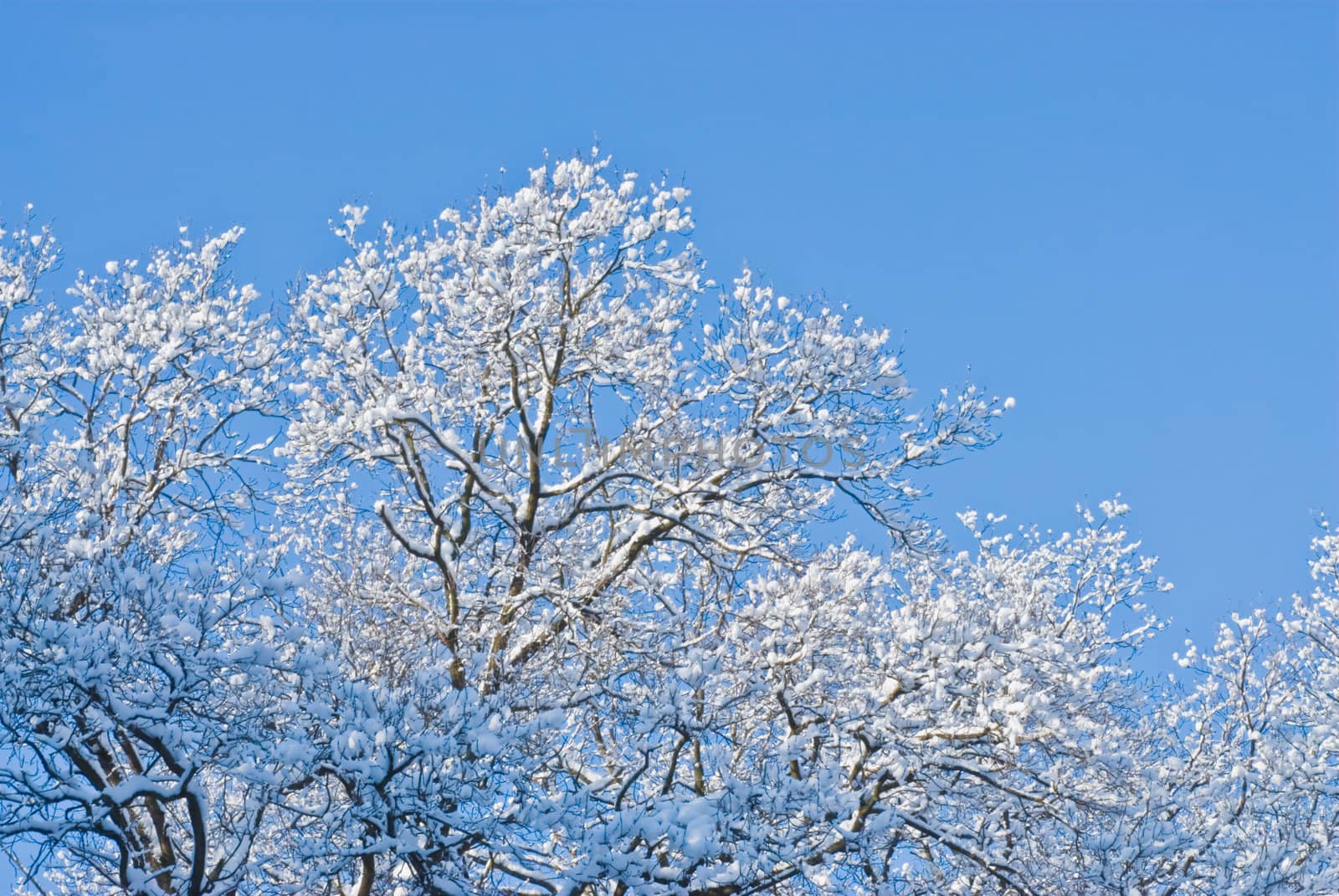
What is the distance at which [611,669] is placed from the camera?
9.50 meters

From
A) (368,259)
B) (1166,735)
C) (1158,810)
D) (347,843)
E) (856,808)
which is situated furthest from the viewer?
(1166,735)

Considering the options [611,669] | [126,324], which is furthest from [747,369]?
[126,324]

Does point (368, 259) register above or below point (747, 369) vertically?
above

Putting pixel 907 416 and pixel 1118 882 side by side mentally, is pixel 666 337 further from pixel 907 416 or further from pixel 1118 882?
pixel 1118 882

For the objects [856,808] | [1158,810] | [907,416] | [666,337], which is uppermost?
[666,337]

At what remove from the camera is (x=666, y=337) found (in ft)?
37.0

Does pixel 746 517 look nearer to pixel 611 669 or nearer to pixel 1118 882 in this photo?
pixel 611 669

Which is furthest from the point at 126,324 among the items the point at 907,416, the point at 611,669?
the point at 907,416

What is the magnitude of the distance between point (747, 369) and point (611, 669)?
2.87 meters

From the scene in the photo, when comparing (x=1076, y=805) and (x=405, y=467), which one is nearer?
(x=1076, y=805)

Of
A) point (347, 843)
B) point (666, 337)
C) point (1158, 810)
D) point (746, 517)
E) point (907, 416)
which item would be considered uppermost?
point (666, 337)

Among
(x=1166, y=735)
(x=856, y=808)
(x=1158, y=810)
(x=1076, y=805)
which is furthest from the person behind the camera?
(x=1166, y=735)

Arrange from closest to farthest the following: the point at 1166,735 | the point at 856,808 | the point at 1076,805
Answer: the point at 856,808 < the point at 1076,805 < the point at 1166,735

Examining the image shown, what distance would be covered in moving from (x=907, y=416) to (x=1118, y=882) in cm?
424
